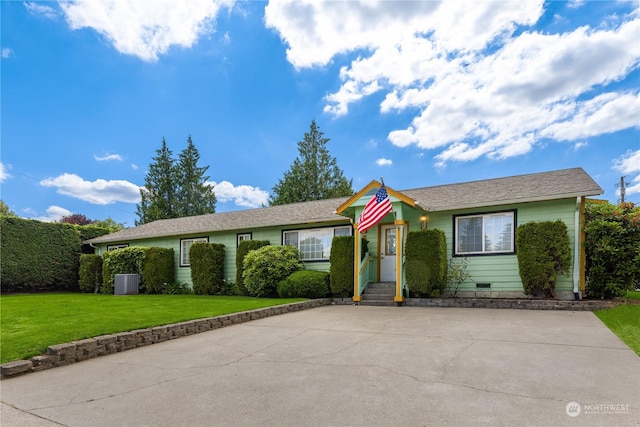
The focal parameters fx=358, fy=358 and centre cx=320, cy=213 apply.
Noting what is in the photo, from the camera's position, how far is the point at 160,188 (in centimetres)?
3428

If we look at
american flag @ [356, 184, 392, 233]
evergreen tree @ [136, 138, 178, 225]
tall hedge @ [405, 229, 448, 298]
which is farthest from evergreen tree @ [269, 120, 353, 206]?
american flag @ [356, 184, 392, 233]

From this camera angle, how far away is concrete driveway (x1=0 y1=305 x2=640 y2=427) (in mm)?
2980

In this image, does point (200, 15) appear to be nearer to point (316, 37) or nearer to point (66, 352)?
point (316, 37)

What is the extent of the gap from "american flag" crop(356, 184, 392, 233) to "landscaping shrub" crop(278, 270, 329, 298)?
2.66 m

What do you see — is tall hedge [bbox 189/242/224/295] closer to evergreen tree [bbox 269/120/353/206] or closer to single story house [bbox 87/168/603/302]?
single story house [bbox 87/168/603/302]

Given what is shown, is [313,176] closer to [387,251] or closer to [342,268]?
[387,251]

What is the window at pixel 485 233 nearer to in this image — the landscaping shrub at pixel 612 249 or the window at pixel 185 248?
the landscaping shrub at pixel 612 249

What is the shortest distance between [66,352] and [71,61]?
15.6 m

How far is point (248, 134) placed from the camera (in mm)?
22172

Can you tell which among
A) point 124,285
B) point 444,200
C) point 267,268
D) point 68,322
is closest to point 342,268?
point 267,268

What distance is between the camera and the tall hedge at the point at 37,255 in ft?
54.9

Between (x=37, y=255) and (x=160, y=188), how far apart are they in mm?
17156

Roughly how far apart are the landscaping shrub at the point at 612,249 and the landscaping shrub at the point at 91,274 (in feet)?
66.1

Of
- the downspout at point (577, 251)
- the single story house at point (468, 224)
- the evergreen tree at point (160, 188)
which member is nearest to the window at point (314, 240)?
the single story house at point (468, 224)
